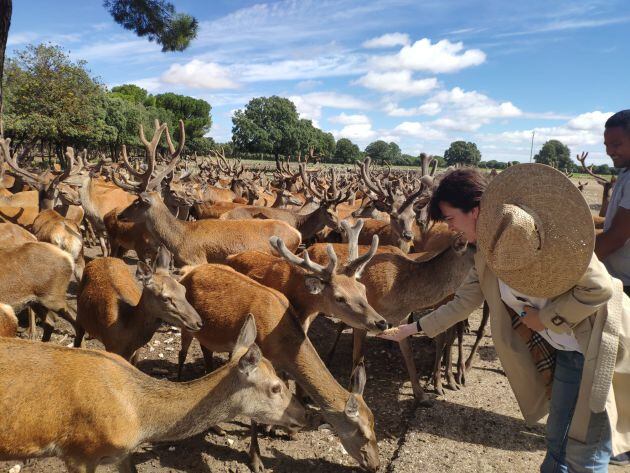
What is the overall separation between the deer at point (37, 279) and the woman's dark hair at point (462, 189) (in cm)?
489

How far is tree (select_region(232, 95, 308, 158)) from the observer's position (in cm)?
6244

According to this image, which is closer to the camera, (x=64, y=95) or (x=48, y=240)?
(x=48, y=240)

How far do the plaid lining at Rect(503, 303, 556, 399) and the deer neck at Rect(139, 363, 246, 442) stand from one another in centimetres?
185

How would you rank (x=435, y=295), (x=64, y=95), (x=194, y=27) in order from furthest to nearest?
(x=64, y=95) < (x=194, y=27) < (x=435, y=295)

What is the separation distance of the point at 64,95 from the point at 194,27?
1911 centimetres

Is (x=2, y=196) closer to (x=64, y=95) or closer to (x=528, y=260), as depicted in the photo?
(x=528, y=260)

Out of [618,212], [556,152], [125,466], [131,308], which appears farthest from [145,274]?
[556,152]

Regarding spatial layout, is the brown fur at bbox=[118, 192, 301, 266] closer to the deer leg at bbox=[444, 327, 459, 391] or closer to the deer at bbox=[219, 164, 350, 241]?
the deer at bbox=[219, 164, 350, 241]

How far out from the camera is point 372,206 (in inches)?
452

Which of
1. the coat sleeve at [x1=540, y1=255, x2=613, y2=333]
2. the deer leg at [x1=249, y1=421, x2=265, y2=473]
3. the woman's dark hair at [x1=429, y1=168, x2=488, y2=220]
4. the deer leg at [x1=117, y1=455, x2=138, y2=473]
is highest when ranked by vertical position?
the woman's dark hair at [x1=429, y1=168, x2=488, y2=220]

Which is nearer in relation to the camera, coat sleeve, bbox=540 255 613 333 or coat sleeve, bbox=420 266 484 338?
coat sleeve, bbox=540 255 613 333

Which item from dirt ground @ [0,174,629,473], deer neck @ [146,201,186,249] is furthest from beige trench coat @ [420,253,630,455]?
deer neck @ [146,201,186,249]

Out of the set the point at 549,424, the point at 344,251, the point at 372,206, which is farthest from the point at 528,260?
the point at 372,206

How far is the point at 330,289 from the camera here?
174 inches
